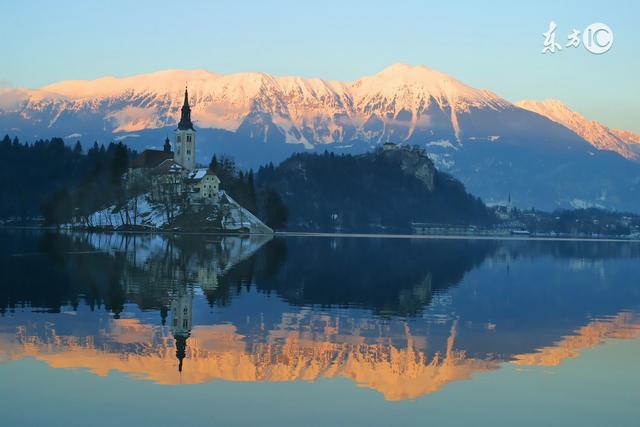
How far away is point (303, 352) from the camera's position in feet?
122

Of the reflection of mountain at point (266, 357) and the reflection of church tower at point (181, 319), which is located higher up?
the reflection of church tower at point (181, 319)

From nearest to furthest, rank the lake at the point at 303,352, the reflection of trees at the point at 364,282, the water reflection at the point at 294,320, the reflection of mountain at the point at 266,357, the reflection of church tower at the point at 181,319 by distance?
the lake at the point at 303,352 < the reflection of mountain at the point at 266,357 < the water reflection at the point at 294,320 < the reflection of church tower at the point at 181,319 < the reflection of trees at the point at 364,282

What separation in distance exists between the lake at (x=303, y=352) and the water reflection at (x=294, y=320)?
15 centimetres

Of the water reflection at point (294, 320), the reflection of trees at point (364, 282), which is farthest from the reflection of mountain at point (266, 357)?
the reflection of trees at point (364, 282)

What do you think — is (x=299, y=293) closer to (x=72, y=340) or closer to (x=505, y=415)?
(x=72, y=340)

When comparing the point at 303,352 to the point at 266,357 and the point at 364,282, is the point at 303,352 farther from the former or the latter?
the point at 364,282

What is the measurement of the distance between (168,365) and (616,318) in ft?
104

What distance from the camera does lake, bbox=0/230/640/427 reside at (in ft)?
90.9

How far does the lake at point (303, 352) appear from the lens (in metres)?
27.7

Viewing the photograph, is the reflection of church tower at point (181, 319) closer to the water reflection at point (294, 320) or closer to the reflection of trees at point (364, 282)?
the water reflection at point (294, 320)

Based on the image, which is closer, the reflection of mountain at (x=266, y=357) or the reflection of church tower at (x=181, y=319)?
the reflection of mountain at (x=266, y=357)

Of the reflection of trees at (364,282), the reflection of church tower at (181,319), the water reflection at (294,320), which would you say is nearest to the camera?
the water reflection at (294,320)

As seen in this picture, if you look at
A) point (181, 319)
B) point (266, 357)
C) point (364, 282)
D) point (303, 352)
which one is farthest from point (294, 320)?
point (364, 282)

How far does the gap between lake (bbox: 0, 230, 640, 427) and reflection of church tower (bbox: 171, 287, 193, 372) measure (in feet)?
0.37
